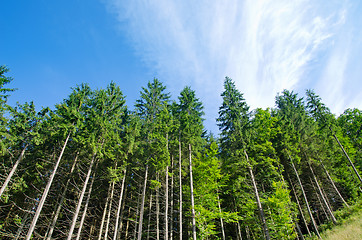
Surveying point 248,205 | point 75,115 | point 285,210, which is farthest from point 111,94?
point 285,210

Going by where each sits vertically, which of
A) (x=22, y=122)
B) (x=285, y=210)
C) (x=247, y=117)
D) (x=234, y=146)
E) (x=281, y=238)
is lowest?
(x=281, y=238)

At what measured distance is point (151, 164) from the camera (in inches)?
→ 603

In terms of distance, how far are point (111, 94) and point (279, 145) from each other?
64.3 feet

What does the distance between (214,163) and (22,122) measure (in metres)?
17.0

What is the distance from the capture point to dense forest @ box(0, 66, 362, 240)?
13.3 m

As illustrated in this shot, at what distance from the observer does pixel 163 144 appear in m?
14.4

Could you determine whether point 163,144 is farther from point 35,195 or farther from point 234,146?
point 35,195

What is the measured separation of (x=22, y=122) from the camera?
546 inches

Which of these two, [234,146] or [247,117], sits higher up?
[247,117]

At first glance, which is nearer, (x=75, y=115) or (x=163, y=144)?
(x=75, y=115)

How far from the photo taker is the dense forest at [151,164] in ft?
43.6

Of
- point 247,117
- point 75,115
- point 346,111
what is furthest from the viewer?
point 346,111

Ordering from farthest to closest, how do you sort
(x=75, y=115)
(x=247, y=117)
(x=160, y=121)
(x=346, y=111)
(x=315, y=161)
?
(x=346, y=111) → (x=315, y=161) → (x=247, y=117) → (x=160, y=121) → (x=75, y=115)

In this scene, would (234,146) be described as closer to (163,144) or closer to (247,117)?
(247,117)
